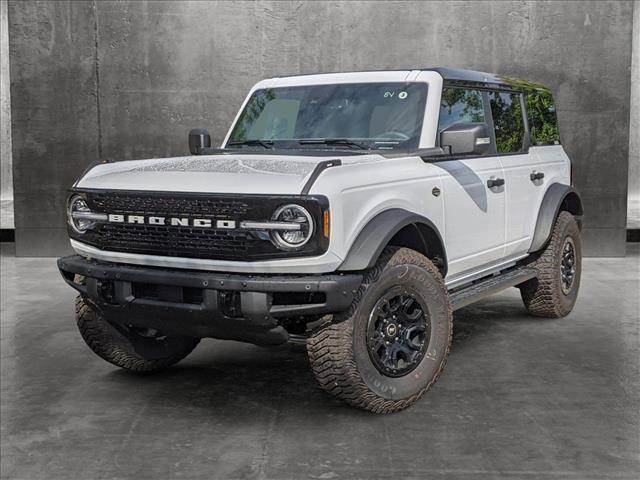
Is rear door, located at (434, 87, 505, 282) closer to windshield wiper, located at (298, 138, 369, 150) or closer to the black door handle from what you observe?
the black door handle

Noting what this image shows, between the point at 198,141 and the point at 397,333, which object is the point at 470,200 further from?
the point at 198,141

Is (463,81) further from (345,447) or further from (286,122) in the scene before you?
(345,447)

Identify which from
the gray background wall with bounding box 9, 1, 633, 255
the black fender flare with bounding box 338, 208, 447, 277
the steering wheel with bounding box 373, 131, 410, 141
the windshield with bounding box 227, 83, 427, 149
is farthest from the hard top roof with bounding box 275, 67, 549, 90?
the gray background wall with bounding box 9, 1, 633, 255

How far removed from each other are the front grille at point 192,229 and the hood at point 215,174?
0.05 metres

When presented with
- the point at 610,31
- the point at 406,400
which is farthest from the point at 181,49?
the point at 406,400

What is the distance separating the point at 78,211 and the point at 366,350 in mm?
1773

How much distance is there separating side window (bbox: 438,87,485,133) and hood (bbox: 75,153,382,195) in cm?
93

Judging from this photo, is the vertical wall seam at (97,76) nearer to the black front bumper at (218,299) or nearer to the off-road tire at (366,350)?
the black front bumper at (218,299)

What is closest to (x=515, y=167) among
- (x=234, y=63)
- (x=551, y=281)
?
(x=551, y=281)

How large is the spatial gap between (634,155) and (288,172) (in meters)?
12.8

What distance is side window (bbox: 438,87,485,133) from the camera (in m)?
5.30

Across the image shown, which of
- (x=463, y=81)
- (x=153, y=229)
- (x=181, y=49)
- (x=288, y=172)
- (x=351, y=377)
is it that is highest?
(x=181, y=49)

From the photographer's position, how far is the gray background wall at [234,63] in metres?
10.3

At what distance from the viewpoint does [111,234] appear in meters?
4.40
